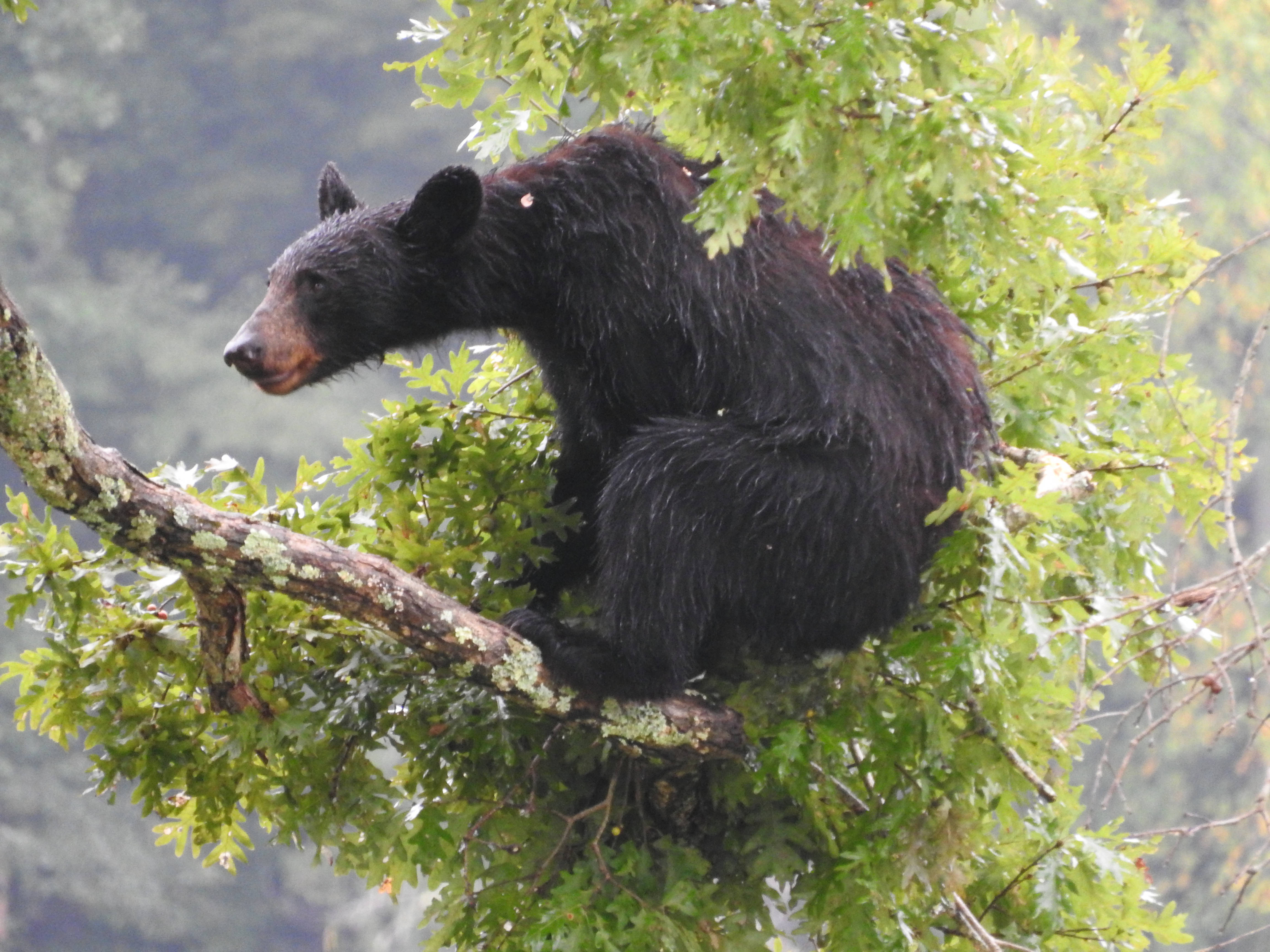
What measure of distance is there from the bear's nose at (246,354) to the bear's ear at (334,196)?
1.81ft

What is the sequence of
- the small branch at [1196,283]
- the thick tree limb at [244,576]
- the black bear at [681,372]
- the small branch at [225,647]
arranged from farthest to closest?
the black bear at [681,372]
the small branch at [225,647]
the small branch at [1196,283]
the thick tree limb at [244,576]

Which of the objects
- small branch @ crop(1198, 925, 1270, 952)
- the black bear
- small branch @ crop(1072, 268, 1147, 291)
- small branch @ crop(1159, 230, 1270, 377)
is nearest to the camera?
small branch @ crop(1198, 925, 1270, 952)

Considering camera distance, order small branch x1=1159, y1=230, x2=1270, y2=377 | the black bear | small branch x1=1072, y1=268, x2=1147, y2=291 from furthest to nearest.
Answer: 1. small branch x1=1072, y1=268, x2=1147, y2=291
2. the black bear
3. small branch x1=1159, y1=230, x2=1270, y2=377

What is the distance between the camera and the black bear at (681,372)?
9.01 ft

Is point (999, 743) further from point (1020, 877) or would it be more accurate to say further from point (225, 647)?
point (225, 647)

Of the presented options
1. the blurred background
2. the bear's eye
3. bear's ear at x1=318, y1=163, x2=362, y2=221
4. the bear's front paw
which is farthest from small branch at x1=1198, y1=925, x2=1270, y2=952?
the blurred background

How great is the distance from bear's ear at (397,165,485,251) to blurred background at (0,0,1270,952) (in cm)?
842

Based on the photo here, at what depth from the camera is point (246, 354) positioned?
293 cm

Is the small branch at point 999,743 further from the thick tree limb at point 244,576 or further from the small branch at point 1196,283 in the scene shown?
the small branch at point 1196,283

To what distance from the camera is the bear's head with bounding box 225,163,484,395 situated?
300 cm

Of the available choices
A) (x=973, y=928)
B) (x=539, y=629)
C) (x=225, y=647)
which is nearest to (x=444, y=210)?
(x=539, y=629)

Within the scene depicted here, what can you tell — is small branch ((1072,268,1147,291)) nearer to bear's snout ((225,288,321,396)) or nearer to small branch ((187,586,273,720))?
bear's snout ((225,288,321,396))

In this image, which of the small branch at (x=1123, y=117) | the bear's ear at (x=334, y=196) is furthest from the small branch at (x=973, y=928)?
the bear's ear at (x=334, y=196)

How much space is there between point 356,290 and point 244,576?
108 cm
